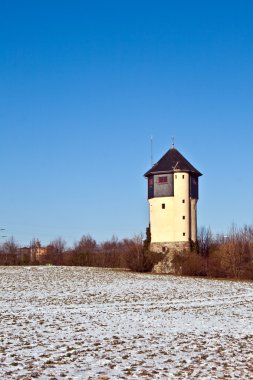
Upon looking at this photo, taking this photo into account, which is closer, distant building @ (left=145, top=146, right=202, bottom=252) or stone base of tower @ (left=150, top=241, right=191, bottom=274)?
stone base of tower @ (left=150, top=241, right=191, bottom=274)

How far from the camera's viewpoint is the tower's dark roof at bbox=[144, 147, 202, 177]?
72562 millimetres

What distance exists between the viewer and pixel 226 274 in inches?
2483

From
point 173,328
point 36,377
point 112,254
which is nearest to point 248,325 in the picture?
point 173,328

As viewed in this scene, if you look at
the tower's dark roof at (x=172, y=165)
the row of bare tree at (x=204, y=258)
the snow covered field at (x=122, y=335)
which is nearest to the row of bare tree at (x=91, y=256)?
the row of bare tree at (x=204, y=258)

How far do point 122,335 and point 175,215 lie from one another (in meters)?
53.3

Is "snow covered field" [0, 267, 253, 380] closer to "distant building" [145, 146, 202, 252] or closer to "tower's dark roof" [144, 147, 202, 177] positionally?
"distant building" [145, 146, 202, 252]

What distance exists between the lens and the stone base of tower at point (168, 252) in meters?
69.2

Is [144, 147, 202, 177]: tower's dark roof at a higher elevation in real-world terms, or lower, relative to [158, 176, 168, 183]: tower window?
higher

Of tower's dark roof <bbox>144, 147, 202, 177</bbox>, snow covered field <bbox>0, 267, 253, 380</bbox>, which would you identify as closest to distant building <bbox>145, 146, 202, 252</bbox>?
tower's dark roof <bbox>144, 147, 202, 177</bbox>

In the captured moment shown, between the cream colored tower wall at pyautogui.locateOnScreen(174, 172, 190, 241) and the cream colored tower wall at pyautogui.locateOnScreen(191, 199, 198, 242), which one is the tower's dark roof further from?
the cream colored tower wall at pyautogui.locateOnScreen(191, 199, 198, 242)

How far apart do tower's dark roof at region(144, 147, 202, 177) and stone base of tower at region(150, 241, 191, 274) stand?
32.3ft

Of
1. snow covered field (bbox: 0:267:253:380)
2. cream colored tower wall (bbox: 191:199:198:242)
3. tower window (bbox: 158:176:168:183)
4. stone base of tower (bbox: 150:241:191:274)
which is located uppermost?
tower window (bbox: 158:176:168:183)

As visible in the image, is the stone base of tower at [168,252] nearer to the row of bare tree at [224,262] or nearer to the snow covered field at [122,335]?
the row of bare tree at [224,262]

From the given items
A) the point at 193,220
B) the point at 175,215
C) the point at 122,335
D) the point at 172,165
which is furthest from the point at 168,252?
the point at 122,335
